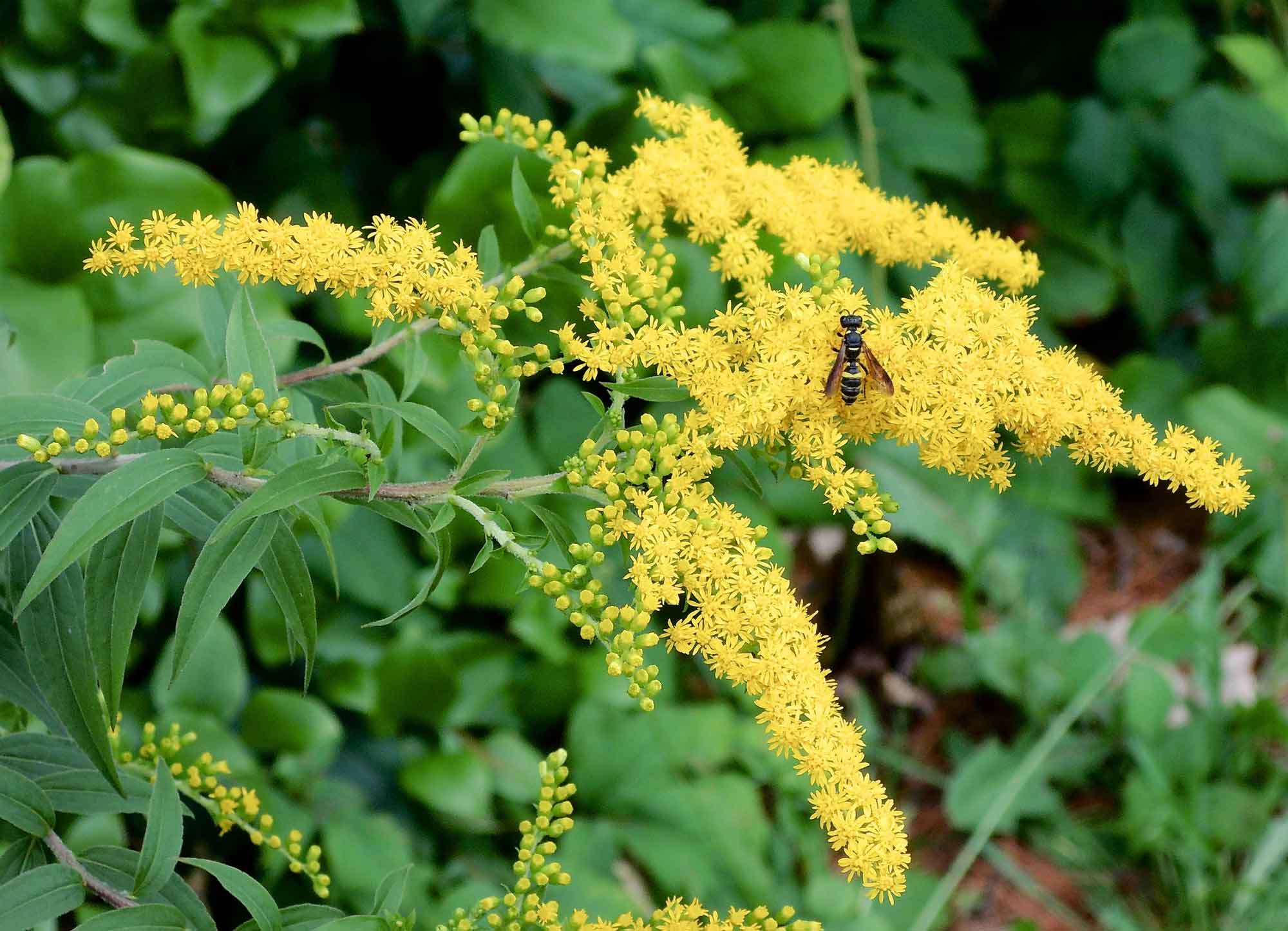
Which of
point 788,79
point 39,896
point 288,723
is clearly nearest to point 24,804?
point 39,896

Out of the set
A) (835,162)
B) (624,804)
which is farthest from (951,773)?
(835,162)

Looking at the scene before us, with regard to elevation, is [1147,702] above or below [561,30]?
below

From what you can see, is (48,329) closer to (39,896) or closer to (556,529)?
(39,896)

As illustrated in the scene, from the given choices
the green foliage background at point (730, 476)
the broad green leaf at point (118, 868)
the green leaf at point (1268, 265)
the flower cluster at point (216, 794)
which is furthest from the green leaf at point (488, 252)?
the green leaf at point (1268, 265)

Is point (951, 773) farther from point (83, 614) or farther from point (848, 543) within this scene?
point (83, 614)

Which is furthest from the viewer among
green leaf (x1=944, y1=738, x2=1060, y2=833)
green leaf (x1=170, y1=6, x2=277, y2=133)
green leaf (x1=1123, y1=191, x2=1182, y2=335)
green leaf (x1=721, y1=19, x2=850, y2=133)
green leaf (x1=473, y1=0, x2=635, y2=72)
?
green leaf (x1=1123, y1=191, x2=1182, y2=335)

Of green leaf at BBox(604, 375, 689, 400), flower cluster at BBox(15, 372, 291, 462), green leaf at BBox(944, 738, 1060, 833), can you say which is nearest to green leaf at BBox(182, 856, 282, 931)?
flower cluster at BBox(15, 372, 291, 462)

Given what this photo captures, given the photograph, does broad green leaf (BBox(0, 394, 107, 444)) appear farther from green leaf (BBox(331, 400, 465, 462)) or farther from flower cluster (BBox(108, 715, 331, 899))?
flower cluster (BBox(108, 715, 331, 899))
